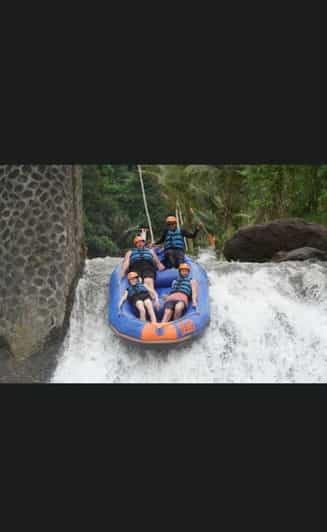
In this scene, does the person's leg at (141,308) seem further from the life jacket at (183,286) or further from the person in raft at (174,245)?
the person in raft at (174,245)

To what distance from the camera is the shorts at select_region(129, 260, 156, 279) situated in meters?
6.52

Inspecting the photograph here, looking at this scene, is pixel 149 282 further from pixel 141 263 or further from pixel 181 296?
pixel 181 296

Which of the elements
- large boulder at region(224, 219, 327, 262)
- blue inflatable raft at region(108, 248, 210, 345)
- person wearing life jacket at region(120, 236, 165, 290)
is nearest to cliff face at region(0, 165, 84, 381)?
blue inflatable raft at region(108, 248, 210, 345)

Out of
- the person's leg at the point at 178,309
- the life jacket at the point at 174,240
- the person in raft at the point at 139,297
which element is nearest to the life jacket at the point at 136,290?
the person in raft at the point at 139,297

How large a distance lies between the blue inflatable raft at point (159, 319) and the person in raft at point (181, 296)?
0.08m

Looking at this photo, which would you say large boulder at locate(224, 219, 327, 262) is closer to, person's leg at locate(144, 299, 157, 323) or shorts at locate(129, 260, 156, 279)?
shorts at locate(129, 260, 156, 279)

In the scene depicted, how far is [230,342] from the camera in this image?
6074 mm

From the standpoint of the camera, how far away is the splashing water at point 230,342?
576 cm

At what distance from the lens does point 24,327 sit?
594cm

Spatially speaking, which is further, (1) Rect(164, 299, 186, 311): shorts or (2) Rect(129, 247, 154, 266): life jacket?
(2) Rect(129, 247, 154, 266): life jacket

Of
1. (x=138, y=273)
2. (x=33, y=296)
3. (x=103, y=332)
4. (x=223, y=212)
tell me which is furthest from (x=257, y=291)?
(x=223, y=212)

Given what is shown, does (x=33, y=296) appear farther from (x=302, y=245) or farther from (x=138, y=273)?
(x=302, y=245)

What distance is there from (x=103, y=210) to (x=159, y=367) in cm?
954

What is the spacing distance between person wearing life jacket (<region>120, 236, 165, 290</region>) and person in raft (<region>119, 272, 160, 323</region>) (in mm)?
415
